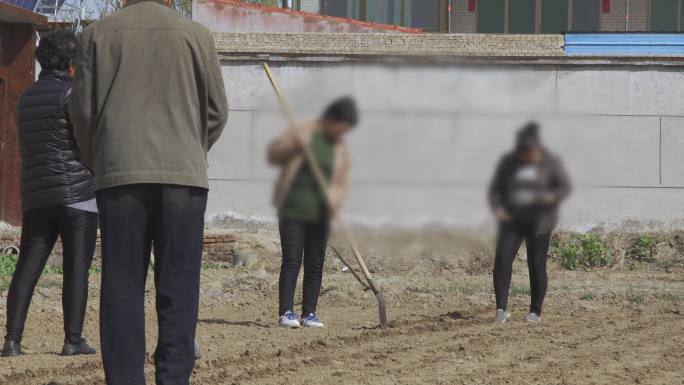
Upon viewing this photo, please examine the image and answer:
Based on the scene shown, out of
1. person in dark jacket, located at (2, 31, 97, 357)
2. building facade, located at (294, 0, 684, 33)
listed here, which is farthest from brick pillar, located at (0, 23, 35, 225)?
building facade, located at (294, 0, 684, 33)

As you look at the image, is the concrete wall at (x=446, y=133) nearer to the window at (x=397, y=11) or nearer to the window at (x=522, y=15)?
the window at (x=397, y=11)

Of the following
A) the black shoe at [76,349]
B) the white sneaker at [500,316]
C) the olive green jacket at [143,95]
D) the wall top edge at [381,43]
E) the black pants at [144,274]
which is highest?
the wall top edge at [381,43]

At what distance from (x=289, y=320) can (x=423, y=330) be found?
101cm

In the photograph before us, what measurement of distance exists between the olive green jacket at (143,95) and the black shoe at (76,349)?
2670mm

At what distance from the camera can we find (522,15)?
2612cm

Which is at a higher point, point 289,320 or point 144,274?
point 144,274

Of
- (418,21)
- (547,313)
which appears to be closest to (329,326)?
(547,313)

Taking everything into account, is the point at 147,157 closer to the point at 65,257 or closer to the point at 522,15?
the point at 65,257

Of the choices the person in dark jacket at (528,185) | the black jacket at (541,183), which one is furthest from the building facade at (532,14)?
the black jacket at (541,183)

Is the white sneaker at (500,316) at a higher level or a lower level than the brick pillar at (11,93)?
lower

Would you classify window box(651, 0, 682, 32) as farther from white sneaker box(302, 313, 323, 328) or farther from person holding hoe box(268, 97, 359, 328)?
person holding hoe box(268, 97, 359, 328)

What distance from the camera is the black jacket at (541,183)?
441cm

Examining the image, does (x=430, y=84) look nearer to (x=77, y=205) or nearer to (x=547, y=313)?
(x=77, y=205)

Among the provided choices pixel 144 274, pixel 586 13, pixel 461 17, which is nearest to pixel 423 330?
pixel 144 274
